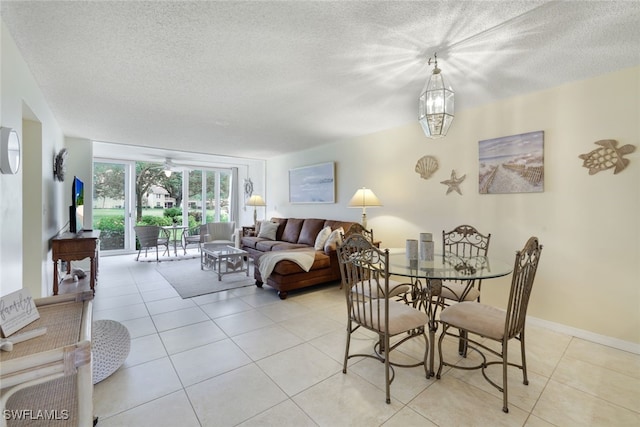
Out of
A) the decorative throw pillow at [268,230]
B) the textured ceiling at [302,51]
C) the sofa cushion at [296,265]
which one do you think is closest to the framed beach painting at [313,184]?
the decorative throw pillow at [268,230]

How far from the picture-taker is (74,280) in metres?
4.40

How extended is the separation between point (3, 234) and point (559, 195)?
441 cm

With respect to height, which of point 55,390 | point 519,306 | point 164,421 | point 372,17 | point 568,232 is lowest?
point 164,421

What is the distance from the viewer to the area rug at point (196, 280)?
4.01m

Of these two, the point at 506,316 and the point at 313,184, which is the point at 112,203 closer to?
the point at 313,184

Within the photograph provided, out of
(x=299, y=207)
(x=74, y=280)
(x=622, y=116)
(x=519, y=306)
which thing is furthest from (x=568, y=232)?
(x=74, y=280)

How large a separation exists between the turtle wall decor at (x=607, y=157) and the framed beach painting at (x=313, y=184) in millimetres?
3428

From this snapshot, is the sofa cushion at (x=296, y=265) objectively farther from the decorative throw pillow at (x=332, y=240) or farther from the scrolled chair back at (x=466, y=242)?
the scrolled chair back at (x=466, y=242)

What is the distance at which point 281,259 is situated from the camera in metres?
3.72

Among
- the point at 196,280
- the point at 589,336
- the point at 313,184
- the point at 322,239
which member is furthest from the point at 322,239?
the point at 589,336

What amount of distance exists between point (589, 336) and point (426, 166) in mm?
2356

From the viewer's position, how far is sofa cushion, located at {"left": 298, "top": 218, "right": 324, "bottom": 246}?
5.14 m

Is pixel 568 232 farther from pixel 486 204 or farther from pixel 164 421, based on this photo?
pixel 164 421

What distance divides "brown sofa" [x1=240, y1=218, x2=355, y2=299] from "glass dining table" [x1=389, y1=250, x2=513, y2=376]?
157 cm
